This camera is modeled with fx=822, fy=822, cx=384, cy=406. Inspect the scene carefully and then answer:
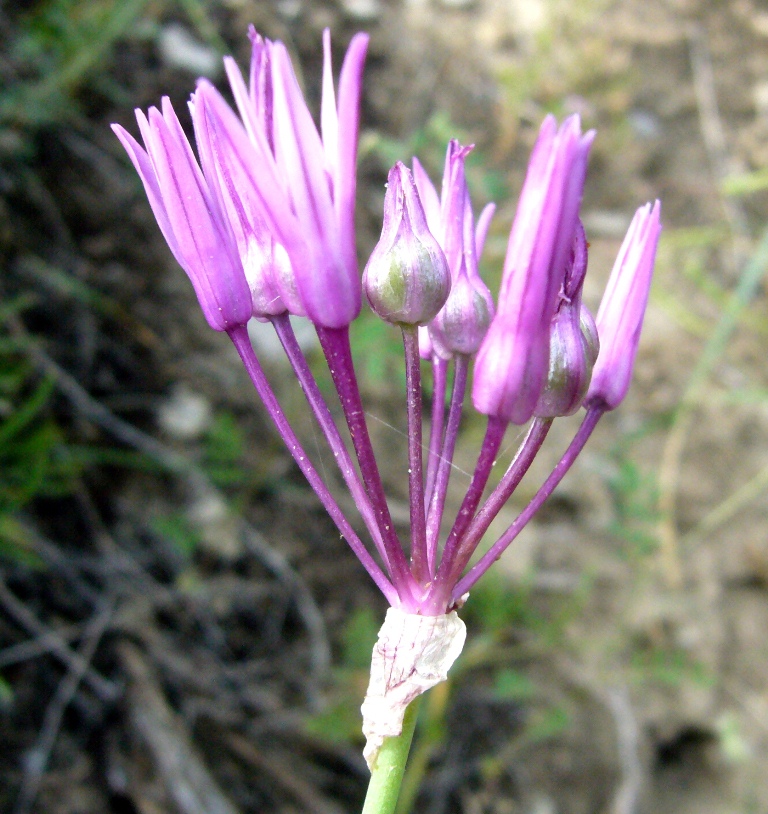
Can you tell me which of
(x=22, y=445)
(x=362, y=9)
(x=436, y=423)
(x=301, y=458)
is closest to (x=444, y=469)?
(x=436, y=423)

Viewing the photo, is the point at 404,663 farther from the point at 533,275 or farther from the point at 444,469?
the point at 533,275

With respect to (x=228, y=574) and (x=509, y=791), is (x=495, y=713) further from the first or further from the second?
(x=228, y=574)

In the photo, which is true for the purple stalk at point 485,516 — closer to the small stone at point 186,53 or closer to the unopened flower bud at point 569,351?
the unopened flower bud at point 569,351

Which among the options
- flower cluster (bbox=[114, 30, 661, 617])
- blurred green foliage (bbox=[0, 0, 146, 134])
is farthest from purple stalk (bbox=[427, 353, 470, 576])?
blurred green foliage (bbox=[0, 0, 146, 134])

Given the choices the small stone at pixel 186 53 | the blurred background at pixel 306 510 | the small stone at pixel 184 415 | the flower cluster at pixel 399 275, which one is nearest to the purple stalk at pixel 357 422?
the flower cluster at pixel 399 275

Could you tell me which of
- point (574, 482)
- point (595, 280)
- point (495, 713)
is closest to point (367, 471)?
point (495, 713)

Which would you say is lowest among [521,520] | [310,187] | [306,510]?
[306,510]
